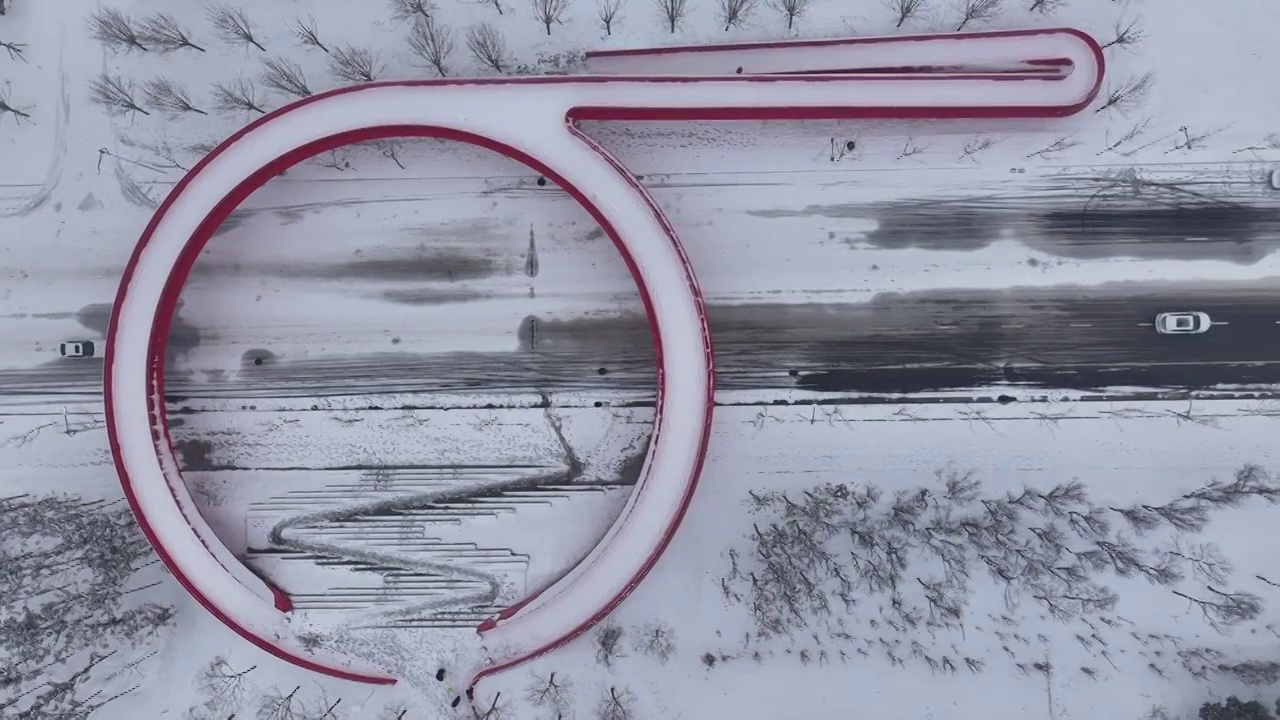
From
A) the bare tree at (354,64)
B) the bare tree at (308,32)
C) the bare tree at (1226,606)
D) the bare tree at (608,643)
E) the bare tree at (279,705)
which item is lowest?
the bare tree at (279,705)

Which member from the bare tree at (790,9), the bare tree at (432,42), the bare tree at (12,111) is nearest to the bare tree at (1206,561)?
the bare tree at (790,9)

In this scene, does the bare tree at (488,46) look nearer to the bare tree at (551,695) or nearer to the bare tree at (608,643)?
the bare tree at (608,643)

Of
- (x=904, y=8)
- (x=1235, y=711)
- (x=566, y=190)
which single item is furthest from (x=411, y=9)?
(x=1235, y=711)

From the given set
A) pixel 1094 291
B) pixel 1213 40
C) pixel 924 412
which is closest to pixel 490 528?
pixel 924 412

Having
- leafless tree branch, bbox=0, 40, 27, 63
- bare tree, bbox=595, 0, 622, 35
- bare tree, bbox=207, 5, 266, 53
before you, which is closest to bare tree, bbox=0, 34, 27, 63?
leafless tree branch, bbox=0, 40, 27, 63

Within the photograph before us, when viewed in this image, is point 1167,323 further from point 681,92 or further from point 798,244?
point 681,92

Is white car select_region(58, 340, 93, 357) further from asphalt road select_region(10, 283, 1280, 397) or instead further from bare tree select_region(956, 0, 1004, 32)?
bare tree select_region(956, 0, 1004, 32)
